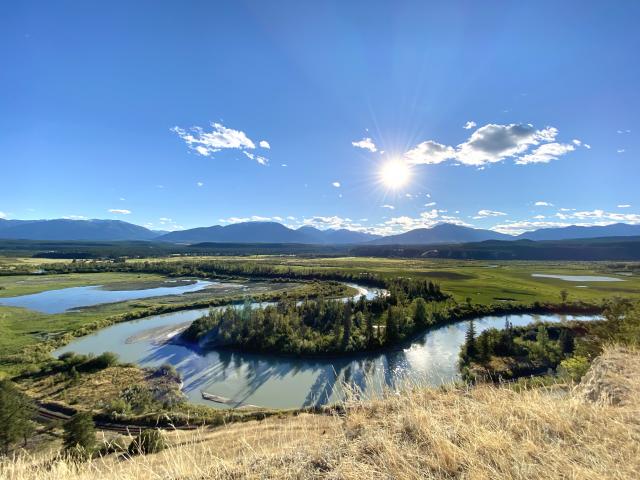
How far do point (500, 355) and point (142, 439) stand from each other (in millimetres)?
42383

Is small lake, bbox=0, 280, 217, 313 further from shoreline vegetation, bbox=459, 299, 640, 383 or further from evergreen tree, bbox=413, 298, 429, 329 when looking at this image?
shoreline vegetation, bbox=459, 299, 640, 383

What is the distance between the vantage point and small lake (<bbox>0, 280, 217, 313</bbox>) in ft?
253

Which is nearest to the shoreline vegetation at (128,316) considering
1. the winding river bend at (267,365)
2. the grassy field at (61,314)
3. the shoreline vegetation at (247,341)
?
the shoreline vegetation at (247,341)

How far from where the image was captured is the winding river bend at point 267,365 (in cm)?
3581

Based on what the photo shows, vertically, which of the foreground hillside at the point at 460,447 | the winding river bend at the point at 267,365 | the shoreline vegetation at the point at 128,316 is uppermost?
the foreground hillside at the point at 460,447

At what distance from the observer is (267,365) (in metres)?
44.6

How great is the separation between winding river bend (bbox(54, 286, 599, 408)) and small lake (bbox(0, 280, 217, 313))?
26.8 meters

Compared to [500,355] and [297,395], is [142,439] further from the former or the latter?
[500,355]

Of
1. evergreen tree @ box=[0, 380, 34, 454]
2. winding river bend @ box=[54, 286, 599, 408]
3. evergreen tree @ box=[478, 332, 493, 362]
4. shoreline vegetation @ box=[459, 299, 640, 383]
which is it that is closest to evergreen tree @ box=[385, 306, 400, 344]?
winding river bend @ box=[54, 286, 599, 408]

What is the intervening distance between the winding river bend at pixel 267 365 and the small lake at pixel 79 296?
2681 centimetres

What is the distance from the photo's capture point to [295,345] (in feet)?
159

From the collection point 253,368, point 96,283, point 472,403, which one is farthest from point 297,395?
point 96,283

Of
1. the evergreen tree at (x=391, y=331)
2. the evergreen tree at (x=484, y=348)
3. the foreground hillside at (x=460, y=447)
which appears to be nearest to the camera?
the foreground hillside at (x=460, y=447)

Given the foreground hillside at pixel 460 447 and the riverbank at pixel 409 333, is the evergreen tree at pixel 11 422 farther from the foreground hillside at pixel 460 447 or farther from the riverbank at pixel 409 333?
the foreground hillside at pixel 460 447
